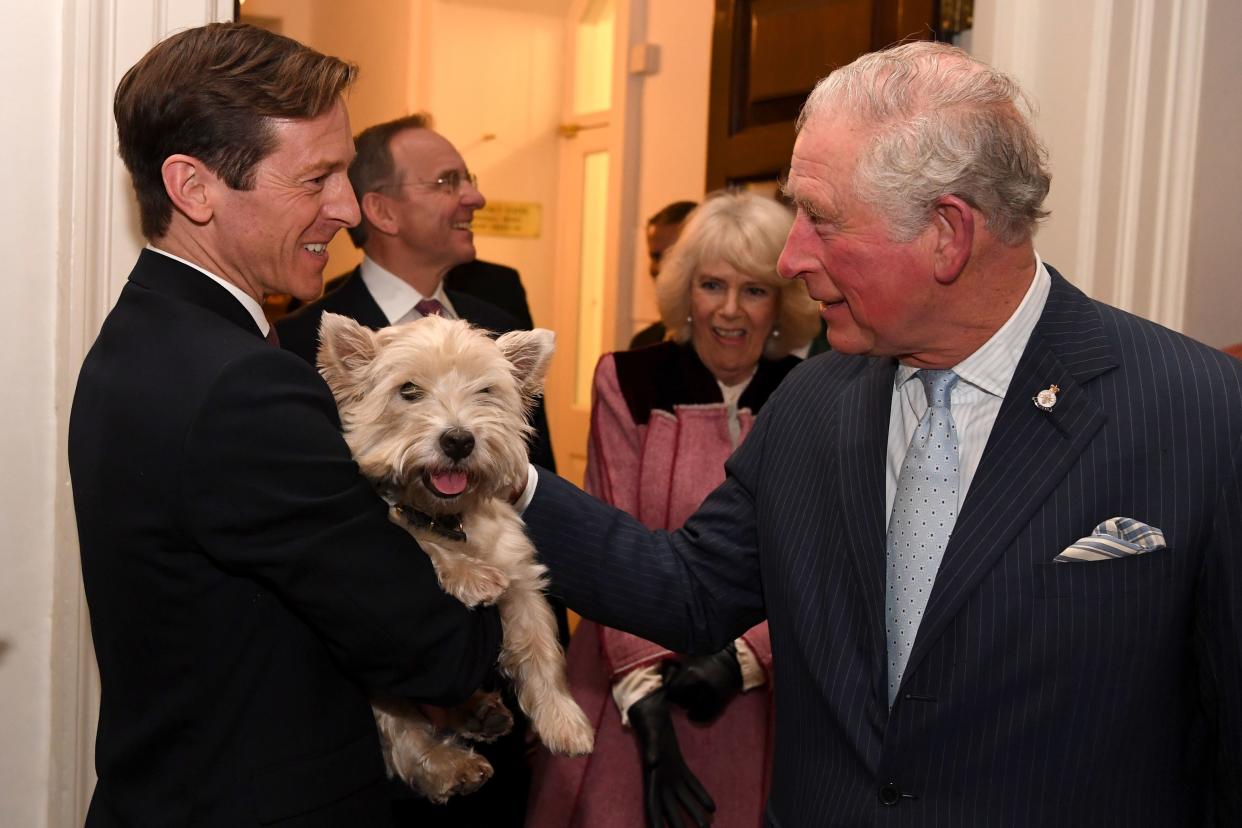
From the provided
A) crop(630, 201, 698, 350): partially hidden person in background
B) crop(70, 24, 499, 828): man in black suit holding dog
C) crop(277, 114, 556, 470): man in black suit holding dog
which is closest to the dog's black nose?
crop(70, 24, 499, 828): man in black suit holding dog

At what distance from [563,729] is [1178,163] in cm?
228

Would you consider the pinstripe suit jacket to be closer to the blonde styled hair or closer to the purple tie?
the blonde styled hair

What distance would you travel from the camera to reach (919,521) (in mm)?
1784

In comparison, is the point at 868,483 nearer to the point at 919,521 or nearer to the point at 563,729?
the point at 919,521

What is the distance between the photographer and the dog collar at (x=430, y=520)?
6.24 feet

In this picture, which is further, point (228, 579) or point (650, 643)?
point (650, 643)

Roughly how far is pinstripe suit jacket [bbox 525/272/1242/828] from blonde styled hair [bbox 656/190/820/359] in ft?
4.93

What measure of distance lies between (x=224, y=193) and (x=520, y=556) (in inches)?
29.3

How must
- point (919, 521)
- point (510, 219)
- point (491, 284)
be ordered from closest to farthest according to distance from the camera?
1. point (919, 521)
2. point (491, 284)
3. point (510, 219)

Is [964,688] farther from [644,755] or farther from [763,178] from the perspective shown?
[763,178]

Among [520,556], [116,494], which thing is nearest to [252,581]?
[116,494]

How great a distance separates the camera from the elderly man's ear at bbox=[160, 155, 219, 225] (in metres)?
1.61

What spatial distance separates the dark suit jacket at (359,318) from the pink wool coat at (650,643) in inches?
7.8

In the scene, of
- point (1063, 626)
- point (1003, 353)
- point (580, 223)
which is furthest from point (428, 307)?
point (580, 223)
